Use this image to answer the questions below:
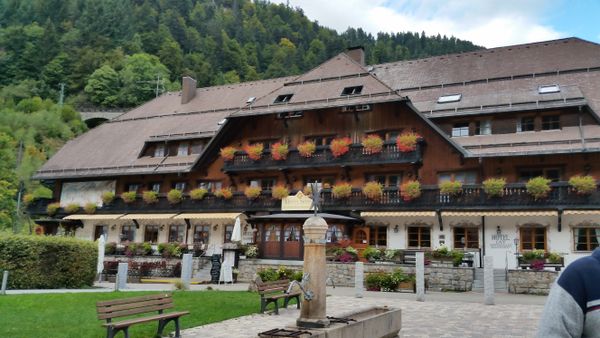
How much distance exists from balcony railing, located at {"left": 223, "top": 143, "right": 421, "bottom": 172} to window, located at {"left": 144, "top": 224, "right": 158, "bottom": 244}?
625 centimetres

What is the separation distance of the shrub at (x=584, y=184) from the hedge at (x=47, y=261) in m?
19.6

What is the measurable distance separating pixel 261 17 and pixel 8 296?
12047cm

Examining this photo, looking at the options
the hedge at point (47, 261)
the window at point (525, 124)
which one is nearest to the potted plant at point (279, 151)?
the window at point (525, 124)

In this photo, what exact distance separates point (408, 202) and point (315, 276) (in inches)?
704

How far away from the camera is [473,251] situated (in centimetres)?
2469

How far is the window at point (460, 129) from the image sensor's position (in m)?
27.5

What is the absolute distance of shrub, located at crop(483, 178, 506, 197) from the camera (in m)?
24.0

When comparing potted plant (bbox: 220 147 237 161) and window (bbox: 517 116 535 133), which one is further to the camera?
potted plant (bbox: 220 147 237 161)

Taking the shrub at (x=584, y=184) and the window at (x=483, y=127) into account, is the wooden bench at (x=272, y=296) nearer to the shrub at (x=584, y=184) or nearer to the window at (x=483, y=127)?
the shrub at (x=584, y=184)

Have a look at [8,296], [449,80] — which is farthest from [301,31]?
[8,296]

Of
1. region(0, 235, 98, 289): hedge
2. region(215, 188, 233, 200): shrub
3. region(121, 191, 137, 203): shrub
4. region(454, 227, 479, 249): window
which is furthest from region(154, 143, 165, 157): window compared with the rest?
region(454, 227, 479, 249): window

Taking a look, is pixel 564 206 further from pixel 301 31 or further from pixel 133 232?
pixel 301 31

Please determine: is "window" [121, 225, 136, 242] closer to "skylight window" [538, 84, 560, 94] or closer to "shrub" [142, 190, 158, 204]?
"shrub" [142, 190, 158, 204]

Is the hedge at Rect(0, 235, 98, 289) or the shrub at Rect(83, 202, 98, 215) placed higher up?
the shrub at Rect(83, 202, 98, 215)
